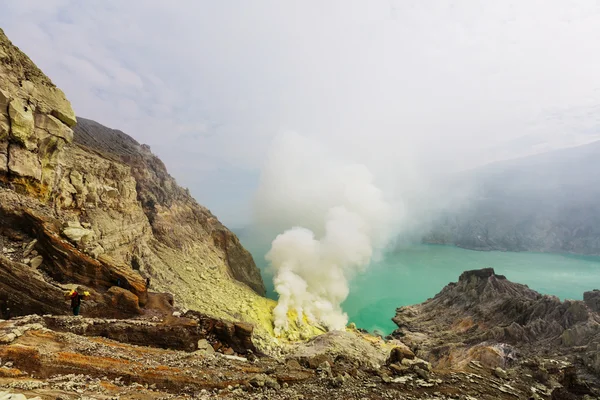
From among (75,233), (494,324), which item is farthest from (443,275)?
(75,233)

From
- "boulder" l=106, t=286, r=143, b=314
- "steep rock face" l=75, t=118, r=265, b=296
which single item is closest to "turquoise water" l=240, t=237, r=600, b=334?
"steep rock face" l=75, t=118, r=265, b=296

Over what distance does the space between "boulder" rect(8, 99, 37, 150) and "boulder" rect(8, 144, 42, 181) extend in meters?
0.44

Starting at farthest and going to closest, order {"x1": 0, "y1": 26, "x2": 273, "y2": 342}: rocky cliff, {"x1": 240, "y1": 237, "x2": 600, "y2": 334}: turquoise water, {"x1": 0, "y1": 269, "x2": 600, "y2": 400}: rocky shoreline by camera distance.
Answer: {"x1": 240, "y1": 237, "x2": 600, "y2": 334}: turquoise water, {"x1": 0, "y1": 26, "x2": 273, "y2": 342}: rocky cliff, {"x1": 0, "y1": 269, "x2": 600, "y2": 400}: rocky shoreline

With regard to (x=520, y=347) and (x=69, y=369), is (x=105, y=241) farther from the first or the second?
(x=520, y=347)

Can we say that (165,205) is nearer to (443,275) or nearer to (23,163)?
(23,163)

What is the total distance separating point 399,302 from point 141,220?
59.2 metres

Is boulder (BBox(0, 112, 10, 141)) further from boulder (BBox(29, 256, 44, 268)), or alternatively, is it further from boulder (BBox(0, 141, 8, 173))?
boulder (BBox(29, 256, 44, 268))

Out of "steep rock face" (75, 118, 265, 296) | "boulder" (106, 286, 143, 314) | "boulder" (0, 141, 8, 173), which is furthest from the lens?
"steep rock face" (75, 118, 265, 296)

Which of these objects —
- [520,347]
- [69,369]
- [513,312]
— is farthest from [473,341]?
[69,369]

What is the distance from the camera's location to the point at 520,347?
1738cm

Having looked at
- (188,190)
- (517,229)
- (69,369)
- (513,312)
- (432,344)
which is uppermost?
(517,229)

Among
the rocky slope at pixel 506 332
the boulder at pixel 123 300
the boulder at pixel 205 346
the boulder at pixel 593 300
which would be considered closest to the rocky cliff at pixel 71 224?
the boulder at pixel 123 300

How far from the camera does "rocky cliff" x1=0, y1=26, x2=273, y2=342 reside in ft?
40.9

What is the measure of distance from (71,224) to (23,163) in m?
4.62
